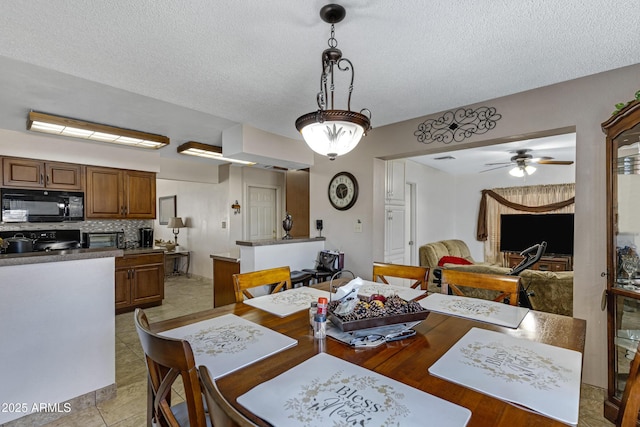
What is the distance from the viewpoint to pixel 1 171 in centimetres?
351

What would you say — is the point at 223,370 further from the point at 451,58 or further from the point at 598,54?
the point at 598,54

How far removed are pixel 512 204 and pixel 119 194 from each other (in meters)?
7.12

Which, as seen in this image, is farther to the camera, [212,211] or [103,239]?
[212,211]

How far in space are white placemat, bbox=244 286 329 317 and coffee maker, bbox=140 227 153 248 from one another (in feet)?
12.4

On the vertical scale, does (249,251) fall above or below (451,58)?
below

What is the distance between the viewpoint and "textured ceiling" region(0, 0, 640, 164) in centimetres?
151

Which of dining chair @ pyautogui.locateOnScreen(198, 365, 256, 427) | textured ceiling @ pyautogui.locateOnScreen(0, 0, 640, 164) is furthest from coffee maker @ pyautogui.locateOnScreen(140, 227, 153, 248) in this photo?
dining chair @ pyautogui.locateOnScreen(198, 365, 256, 427)

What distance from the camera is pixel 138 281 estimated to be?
420 cm

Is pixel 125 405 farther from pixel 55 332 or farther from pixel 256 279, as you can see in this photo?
pixel 256 279

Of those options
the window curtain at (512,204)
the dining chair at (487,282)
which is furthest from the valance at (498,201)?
the dining chair at (487,282)

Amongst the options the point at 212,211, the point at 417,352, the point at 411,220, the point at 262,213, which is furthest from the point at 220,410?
the point at 212,211

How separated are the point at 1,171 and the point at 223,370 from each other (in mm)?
4375

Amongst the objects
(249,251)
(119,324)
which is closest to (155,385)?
(249,251)

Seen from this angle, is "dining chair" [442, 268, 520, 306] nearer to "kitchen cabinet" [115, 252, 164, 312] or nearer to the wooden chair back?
the wooden chair back
